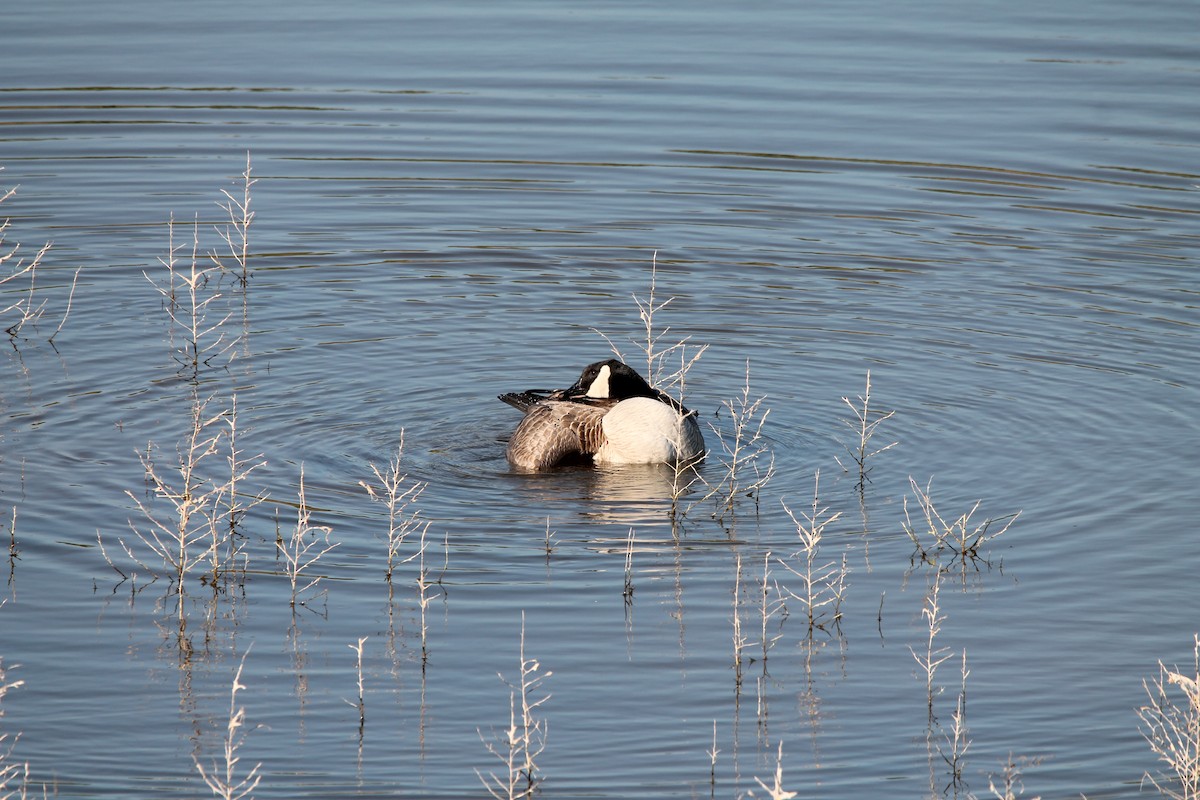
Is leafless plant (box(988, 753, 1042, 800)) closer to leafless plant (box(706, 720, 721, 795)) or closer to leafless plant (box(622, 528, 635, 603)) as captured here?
leafless plant (box(706, 720, 721, 795))

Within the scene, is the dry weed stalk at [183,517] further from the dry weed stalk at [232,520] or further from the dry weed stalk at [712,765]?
the dry weed stalk at [712,765]

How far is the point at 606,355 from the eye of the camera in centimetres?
1452

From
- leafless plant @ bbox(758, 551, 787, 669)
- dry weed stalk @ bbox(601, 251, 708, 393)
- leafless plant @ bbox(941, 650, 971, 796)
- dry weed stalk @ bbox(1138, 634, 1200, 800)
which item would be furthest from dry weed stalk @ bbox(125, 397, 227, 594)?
dry weed stalk @ bbox(1138, 634, 1200, 800)

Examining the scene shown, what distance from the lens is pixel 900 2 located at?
91.5 feet

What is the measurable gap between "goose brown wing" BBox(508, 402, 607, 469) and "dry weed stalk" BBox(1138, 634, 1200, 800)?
488cm

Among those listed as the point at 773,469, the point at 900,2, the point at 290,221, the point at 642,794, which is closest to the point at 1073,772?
the point at 642,794

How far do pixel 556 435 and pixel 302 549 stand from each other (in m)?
2.59

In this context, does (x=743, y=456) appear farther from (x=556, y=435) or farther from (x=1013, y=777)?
(x=1013, y=777)

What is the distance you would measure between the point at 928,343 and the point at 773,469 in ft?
10.4

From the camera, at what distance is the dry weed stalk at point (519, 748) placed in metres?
7.17

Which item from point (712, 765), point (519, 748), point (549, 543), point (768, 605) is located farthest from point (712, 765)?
point (549, 543)

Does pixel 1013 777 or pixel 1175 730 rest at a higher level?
pixel 1175 730

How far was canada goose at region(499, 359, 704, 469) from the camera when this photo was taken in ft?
40.0

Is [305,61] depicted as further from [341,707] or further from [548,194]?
[341,707]
